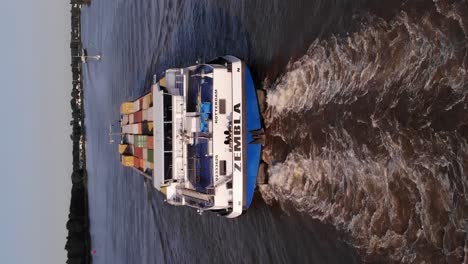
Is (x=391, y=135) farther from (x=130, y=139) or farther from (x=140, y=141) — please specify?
(x=130, y=139)

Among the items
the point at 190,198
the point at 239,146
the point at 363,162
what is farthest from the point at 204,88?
the point at 363,162

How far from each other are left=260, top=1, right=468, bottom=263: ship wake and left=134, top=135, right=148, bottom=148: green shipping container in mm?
13599

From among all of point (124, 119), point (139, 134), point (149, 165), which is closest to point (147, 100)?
point (139, 134)

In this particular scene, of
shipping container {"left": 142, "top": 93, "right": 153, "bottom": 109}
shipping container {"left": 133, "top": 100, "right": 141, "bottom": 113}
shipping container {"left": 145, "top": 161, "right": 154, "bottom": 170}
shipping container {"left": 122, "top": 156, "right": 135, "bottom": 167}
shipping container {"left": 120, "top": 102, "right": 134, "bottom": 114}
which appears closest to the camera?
shipping container {"left": 145, "top": 161, "right": 154, "bottom": 170}

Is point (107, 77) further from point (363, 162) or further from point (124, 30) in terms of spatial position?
point (363, 162)

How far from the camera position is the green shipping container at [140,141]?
31462 millimetres

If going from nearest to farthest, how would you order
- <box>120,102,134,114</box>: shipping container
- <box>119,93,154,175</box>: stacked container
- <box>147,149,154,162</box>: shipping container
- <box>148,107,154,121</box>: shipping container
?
<box>148,107,154,121</box>: shipping container, <box>147,149,154,162</box>: shipping container, <box>119,93,154,175</box>: stacked container, <box>120,102,134,114</box>: shipping container

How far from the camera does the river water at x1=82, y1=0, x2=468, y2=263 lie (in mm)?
13117

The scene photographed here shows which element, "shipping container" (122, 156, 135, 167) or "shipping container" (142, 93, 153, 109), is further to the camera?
"shipping container" (122, 156, 135, 167)

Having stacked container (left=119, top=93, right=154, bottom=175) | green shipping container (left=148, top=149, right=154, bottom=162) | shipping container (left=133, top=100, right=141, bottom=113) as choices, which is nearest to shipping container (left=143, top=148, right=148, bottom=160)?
stacked container (left=119, top=93, right=154, bottom=175)

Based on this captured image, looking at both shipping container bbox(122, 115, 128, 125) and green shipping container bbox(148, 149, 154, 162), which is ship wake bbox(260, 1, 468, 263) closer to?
green shipping container bbox(148, 149, 154, 162)

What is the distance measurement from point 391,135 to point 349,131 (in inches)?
78.8

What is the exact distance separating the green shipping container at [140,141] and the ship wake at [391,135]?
13599mm

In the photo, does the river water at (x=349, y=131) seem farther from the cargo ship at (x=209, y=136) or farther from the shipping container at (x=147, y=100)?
the shipping container at (x=147, y=100)
